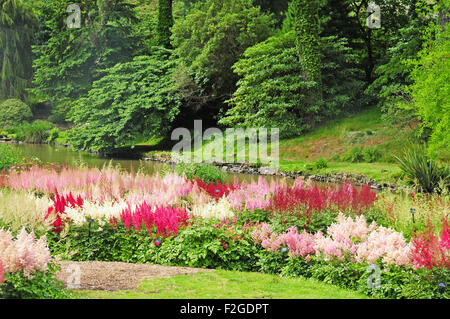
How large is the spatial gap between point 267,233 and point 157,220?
164cm

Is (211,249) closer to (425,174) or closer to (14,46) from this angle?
(425,174)

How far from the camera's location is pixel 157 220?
7.52m

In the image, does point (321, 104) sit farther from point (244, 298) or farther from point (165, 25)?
point (244, 298)

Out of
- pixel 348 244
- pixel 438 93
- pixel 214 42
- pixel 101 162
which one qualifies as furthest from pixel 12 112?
pixel 348 244

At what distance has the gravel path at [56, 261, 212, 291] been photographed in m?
5.27

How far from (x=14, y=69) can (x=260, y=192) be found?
143ft

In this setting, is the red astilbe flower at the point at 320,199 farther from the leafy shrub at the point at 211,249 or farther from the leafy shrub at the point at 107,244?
the leafy shrub at the point at 107,244

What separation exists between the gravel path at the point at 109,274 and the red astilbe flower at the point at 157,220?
1066 millimetres

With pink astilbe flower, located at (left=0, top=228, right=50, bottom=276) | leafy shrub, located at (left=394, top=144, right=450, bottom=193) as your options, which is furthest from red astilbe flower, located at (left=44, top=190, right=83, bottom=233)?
leafy shrub, located at (left=394, top=144, right=450, bottom=193)

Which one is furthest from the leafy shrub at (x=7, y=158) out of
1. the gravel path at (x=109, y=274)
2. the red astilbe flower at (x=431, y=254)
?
the red astilbe flower at (x=431, y=254)

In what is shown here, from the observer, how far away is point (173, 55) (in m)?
34.8

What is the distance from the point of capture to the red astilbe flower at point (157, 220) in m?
7.43

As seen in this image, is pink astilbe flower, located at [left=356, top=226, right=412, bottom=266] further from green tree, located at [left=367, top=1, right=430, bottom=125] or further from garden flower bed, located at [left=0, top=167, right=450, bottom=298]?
green tree, located at [left=367, top=1, right=430, bottom=125]
